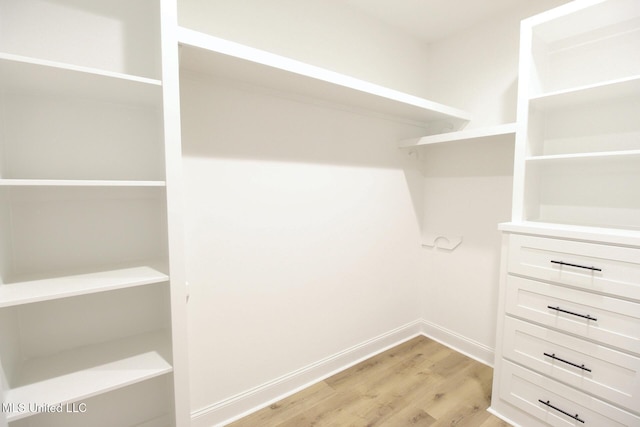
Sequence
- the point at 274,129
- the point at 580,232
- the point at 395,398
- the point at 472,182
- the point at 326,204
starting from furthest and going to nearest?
the point at 472,182, the point at 326,204, the point at 395,398, the point at 274,129, the point at 580,232

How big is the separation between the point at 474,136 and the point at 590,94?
58cm

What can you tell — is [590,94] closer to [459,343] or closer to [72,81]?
[459,343]

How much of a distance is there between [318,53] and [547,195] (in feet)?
5.73

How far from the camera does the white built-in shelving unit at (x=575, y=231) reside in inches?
54.0

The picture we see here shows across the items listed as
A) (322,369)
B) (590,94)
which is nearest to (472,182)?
(590,94)

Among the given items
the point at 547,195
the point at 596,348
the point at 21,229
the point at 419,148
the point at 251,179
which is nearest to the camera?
the point at 21,229

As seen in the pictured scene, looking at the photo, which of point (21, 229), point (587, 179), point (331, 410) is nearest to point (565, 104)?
point (587, 179)

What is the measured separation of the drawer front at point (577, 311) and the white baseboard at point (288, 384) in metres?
1.10

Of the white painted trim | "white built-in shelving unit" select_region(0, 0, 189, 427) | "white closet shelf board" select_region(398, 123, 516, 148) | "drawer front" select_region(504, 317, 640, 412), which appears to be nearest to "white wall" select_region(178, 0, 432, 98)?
"white built-in shelving unit" select_region(0, 0, 189, 427)

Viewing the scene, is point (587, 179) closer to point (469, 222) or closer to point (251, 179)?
point (469, 222)

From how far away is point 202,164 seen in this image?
61.8 inches

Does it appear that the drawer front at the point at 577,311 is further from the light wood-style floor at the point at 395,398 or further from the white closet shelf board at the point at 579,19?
the white closet shelf board at the point at 579,19

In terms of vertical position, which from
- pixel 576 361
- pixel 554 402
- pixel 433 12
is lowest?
pixel 554 402

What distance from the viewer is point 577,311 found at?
1.48 metres
